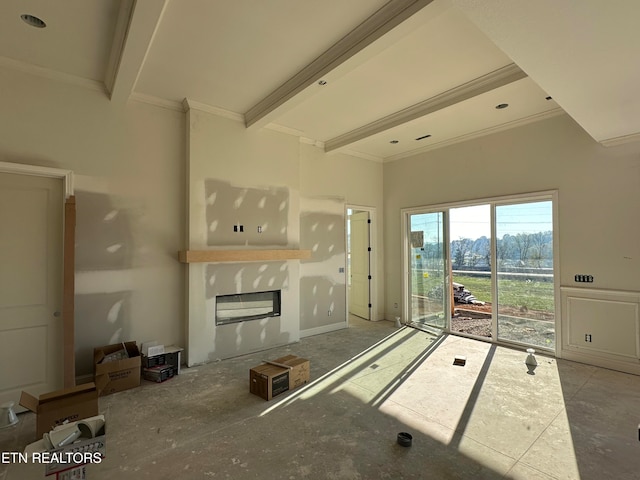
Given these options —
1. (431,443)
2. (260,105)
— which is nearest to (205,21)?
(260,105)

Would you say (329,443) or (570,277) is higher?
(570,277)

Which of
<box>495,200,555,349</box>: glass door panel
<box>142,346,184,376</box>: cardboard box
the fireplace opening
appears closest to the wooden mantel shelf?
the fireplace opening

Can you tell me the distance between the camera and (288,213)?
16.7 feet

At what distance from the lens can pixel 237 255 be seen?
14.3 feet

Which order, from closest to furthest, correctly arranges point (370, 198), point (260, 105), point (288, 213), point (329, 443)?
point (329, 443) → point (260, 105) → point (288, 213) → point (370, 198)

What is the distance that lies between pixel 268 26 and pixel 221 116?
6.33 ft

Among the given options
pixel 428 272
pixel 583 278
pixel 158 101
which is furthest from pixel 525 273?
pixel 158 101

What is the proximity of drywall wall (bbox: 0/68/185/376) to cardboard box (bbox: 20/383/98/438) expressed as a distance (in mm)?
1034

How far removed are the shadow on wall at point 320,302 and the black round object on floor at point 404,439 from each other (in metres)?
3.07

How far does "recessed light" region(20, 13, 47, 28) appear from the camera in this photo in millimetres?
2637

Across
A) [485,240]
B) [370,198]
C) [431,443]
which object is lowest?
[431,443]

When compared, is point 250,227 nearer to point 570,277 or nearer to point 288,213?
point 288,213

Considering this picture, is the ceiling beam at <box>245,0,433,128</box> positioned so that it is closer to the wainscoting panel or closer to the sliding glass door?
the sliding glass door

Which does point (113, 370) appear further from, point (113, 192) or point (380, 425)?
point (380, 425)
